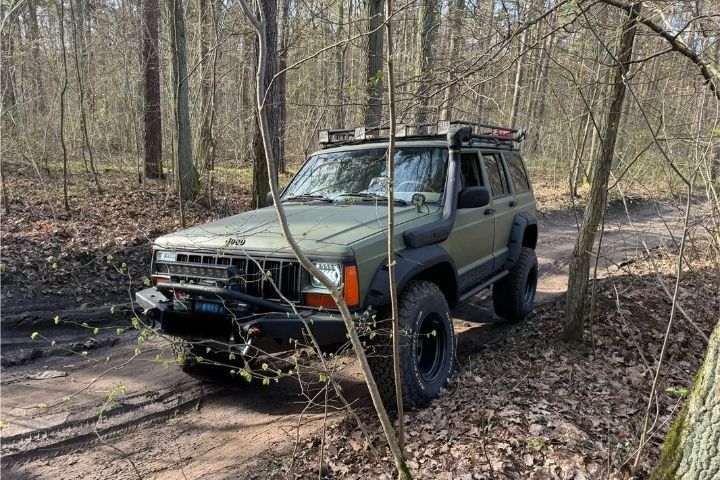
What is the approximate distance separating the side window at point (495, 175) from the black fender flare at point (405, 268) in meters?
1.54

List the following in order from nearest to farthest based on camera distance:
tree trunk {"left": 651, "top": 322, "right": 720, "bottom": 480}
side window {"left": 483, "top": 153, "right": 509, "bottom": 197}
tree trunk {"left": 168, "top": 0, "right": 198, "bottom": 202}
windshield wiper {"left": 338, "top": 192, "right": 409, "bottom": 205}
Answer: tree trunk {"left": 651, "top": 322, "right": 720, "bottom": 480} → windshield wiper {"left": 338, "top": 192, "right": 409, "bottom": 205} → side window {"left": 483, "top": 153, "right": 509, "bottom": 197} → tree trunk {"left": 168, "top": 0, "right": 198, "bottom": 202}

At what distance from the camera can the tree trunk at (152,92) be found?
11.5m

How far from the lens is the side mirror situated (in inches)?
160

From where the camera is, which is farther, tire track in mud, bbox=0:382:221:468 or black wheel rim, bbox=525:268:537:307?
black wheel rim, bbox=525:268:537:307

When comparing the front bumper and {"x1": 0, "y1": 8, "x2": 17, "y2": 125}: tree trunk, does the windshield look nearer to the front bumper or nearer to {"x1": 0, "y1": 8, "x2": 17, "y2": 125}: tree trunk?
the front bumper

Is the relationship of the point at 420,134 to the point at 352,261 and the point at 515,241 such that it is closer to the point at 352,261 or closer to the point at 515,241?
the point at 515,241

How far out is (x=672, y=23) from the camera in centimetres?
394

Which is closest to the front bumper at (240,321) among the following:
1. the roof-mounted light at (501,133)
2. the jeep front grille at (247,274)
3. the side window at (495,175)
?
the jeep front grille at (247,274)

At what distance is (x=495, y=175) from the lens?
5.50 m

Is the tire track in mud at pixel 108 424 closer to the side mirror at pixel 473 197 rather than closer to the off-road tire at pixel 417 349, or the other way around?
the off-road tire at pixel 417 349

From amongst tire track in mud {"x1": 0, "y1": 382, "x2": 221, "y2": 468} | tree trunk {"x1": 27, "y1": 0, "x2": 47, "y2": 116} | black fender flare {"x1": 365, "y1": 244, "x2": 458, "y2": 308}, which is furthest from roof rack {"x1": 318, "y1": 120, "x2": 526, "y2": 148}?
tree trunk {"x1": 27, "y1": 0, "x2": 47, "y2": 116}

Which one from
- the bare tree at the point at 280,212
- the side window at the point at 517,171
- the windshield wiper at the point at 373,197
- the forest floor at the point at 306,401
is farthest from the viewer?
Answer: the side window at the point at 517,171

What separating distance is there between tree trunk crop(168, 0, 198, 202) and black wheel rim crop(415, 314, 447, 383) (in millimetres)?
6826

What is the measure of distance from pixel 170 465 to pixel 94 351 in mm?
2494
